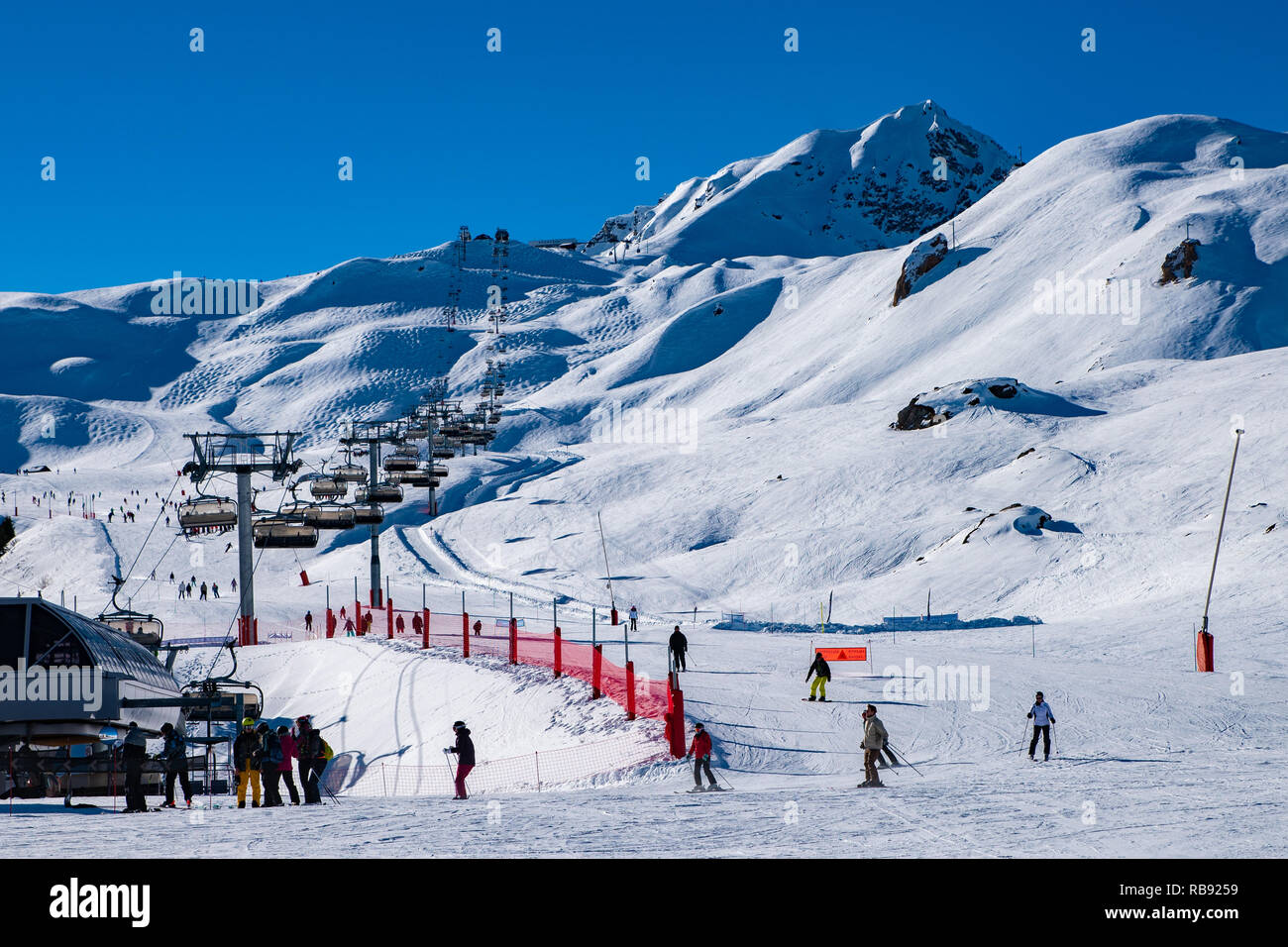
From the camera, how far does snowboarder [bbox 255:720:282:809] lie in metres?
17.9

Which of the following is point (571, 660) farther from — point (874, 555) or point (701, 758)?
point (874, 555)

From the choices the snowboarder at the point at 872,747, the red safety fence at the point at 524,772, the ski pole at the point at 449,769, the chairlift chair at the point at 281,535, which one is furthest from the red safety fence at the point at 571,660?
the snowboarder at the point at 872,747

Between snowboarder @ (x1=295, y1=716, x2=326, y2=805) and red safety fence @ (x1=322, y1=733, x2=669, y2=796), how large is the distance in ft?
9.27

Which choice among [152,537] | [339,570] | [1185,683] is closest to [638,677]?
[1185,683]

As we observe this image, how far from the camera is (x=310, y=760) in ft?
61.2

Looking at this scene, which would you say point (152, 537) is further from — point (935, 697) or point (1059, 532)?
point (935, 697)

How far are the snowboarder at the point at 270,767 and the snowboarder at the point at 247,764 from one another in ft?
0.57

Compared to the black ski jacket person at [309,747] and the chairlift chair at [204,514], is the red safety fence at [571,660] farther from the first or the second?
the chairlift chair at [204,514]

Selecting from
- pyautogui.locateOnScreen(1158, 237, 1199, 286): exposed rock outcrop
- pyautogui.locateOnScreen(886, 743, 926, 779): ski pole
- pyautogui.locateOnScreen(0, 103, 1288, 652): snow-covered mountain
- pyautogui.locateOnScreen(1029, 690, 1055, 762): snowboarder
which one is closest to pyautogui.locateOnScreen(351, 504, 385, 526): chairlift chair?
pyautogui.locateOnScreen(0, 103, 1288, 652): snow-covered mountain

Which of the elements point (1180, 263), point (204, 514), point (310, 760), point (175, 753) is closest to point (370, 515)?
point (204, 514)

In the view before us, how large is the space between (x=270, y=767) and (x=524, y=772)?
18.6 ft

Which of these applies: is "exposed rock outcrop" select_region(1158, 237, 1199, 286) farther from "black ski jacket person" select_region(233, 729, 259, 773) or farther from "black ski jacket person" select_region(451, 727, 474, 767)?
"black ski jacket person" select_region(233, 729, 259, 773)
